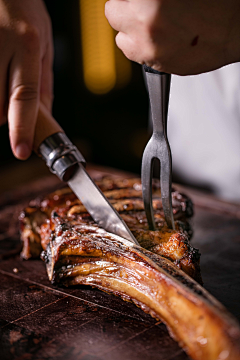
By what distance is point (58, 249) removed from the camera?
1.87m

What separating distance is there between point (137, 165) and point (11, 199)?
134 inches

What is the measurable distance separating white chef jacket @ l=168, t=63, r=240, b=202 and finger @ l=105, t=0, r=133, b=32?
1.80 m

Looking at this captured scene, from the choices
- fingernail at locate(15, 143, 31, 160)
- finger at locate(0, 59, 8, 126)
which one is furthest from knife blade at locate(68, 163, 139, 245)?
finger at locate(0, 59, 8, 126)

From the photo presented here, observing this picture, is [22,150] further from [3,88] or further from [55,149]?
[3,88]

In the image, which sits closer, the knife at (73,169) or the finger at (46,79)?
the knife at (73,169)

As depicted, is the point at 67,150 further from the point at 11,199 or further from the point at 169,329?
the point at 11,199

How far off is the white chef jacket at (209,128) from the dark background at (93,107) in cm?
262

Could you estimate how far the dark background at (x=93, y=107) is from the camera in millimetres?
6445

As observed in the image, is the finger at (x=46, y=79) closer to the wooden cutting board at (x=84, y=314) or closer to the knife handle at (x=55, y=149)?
the knife handle at (x=55, y=149)

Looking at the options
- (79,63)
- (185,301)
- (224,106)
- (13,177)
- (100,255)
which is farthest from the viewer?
(79,63)

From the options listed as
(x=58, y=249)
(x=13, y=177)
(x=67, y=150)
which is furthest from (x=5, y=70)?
(x=13, y=177)

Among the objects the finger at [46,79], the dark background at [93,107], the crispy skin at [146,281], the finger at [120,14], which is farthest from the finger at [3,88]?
the dark background at [93,107]

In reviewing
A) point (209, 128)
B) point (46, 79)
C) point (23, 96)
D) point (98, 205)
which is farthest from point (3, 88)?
point (209, 128)

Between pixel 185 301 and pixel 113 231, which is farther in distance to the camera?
pixel 113 231
